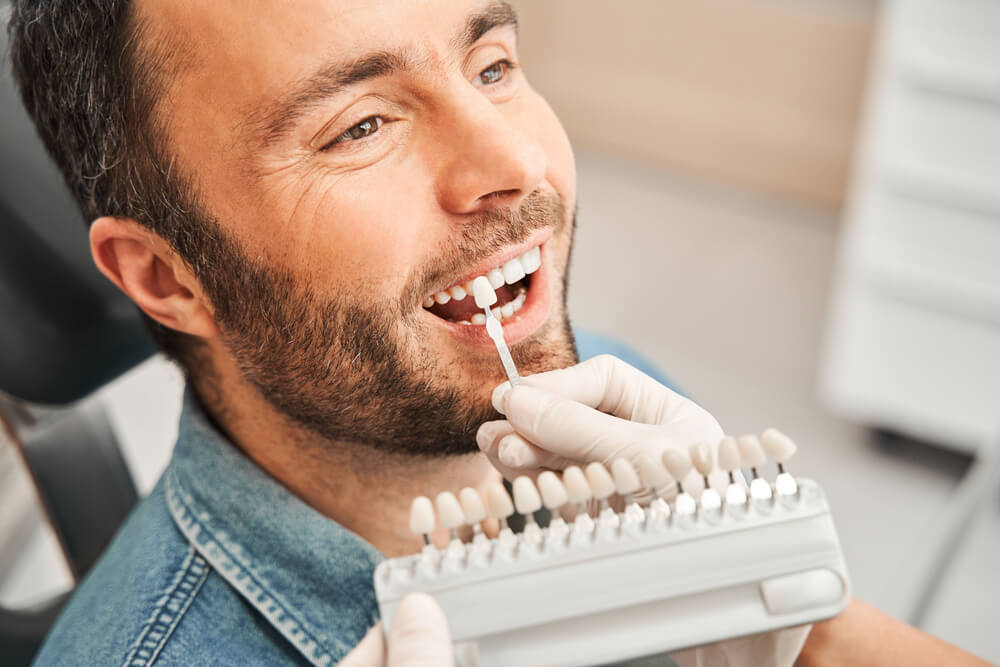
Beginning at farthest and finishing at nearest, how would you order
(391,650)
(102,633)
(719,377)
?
(719,377)
(102,633)
(391,650)

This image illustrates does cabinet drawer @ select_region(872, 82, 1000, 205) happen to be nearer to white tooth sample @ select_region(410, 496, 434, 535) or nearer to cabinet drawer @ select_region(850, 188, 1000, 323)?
cabinet drawer @ select_region(850, 188, 1000, 323)

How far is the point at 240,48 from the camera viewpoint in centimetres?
81

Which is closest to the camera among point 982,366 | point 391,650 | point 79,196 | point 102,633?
point 391,650

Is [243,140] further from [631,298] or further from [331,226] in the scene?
[631,298]

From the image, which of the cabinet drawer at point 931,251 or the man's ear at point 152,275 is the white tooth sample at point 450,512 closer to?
the man's ear at point 152,275

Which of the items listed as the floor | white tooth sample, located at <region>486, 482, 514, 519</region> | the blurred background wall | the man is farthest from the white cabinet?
white tooth sample, located at <region>486, 482, 514, 519</region>

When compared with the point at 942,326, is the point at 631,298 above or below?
below

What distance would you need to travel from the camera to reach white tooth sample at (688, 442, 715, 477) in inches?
25.9

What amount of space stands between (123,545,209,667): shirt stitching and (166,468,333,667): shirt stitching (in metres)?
0.01

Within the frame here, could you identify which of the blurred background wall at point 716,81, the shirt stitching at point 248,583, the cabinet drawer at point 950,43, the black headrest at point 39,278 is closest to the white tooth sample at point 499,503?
the shirt stitching at point 248,583

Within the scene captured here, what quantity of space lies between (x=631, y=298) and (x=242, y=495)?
70.0 inches

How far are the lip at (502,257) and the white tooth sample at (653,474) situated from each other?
10.5 inches

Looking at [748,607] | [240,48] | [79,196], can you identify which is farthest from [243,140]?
[748,607]

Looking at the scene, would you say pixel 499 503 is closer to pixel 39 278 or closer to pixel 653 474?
pixel 653 474
